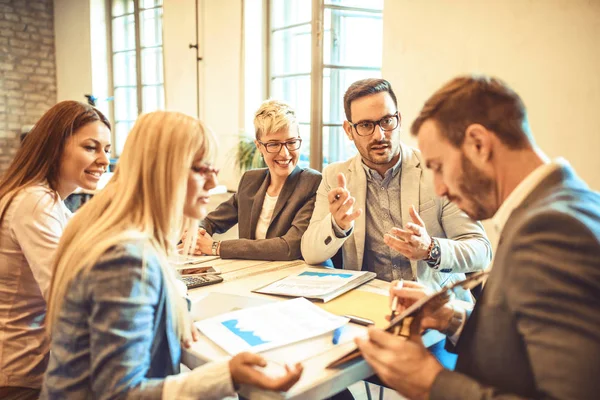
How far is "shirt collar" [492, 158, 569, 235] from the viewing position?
0.94 meters

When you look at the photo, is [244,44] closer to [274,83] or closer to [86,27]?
[274,83]

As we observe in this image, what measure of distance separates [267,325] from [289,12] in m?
4.25

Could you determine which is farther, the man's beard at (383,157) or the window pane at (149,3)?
the window pane at (149,3)

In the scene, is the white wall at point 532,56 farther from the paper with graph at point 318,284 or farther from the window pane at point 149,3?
the window pane at point 149,3

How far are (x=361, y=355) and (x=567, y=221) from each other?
51cm

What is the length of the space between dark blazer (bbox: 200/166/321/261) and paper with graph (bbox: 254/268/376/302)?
272 mm

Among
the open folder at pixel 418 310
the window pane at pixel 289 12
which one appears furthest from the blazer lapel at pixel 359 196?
the window pane at pixel 289 12

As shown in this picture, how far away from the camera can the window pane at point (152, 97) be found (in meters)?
6.56

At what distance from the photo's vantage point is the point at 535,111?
2924 mm

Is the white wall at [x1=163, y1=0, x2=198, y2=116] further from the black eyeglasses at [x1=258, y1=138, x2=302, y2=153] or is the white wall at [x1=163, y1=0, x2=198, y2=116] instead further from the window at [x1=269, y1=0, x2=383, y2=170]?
the black eyeglasses at [x1=258, y1=138, x2=302, y2=153]

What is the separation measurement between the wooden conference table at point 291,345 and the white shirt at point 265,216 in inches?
16.0

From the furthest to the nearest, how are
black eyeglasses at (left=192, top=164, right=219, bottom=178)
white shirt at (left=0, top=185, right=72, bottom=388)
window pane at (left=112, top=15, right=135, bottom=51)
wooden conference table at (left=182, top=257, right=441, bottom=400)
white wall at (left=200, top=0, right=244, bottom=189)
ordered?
window pane at (left=112, top=15, right=135, bottom=51)
white wall at (left=200, top=0, right=244, bottom=189)
white shirt at (left=0, top=185, right=72, bottom=388)
black eyeglasses at (left=192, top=164, right=219, bottom=178)
wooden conference table at (left=182, top=257, right=441, bottom=400)

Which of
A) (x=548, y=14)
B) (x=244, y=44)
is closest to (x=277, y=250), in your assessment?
(x=548, y=14)

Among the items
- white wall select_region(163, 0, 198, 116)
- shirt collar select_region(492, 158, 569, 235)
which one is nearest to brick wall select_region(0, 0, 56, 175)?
white wall select_region(163, 0, 198, 116)
